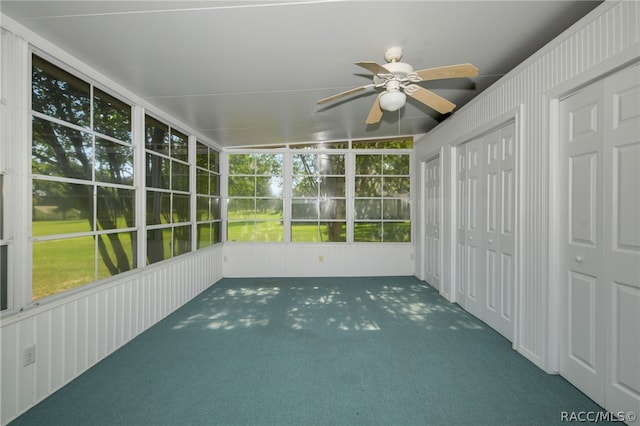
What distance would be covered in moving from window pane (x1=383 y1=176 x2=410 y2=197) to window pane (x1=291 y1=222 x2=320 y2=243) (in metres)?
1.59

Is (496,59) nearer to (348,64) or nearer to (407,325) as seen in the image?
(348,64)

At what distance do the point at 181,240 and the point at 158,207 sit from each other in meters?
0.73

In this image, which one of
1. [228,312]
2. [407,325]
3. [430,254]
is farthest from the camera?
[430,254]

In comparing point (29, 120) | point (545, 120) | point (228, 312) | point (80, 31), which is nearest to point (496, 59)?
point (545, 120)

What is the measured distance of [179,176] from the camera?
161 inches

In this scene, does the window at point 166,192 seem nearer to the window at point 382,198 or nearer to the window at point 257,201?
the window at point 257,201

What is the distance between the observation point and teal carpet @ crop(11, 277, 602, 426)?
190 cm

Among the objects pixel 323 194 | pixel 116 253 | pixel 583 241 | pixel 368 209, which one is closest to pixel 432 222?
pixel 368 209

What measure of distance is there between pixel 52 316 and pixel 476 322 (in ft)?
13.4

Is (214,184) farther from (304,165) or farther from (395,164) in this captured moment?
(395,164)

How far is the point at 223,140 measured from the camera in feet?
17.4

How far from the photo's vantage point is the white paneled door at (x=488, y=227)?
2930 millimetres

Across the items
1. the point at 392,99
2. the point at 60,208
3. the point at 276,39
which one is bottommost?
the point at 60,208

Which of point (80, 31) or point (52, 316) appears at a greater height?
point (80, 31)
